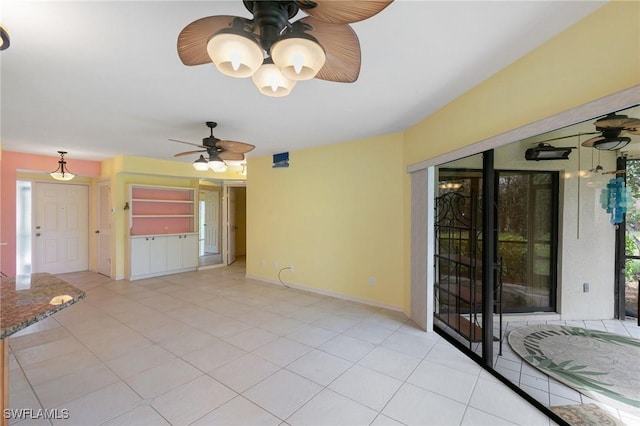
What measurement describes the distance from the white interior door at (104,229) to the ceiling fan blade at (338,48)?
6.79 meters

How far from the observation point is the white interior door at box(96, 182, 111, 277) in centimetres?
638

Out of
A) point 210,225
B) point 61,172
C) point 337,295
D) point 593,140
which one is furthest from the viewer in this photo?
point 210,225

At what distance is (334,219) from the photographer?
16.0 feet

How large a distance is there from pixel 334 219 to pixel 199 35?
3.76m

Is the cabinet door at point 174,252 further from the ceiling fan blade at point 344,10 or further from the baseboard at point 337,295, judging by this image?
the ceiling fan blade at point 344,10

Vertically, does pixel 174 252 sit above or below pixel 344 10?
below

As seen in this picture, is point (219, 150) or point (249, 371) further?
point (219, 150)

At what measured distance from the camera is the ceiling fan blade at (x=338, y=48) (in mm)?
1304

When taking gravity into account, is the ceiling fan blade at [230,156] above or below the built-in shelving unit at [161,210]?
above

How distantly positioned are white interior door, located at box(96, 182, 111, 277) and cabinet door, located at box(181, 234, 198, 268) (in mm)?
1541

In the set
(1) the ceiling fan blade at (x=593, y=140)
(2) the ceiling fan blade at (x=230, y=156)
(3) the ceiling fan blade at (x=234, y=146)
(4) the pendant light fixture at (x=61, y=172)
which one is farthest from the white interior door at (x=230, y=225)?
(1) the ceiling fan blade at (x=593, y=140)

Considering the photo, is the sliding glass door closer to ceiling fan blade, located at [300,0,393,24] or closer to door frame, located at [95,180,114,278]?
ceiling fan blade, located at [300,0,393,24]

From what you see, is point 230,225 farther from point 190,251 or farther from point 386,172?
point 386,172

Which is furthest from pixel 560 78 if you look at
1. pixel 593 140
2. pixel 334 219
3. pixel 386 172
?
pixel 334 219
